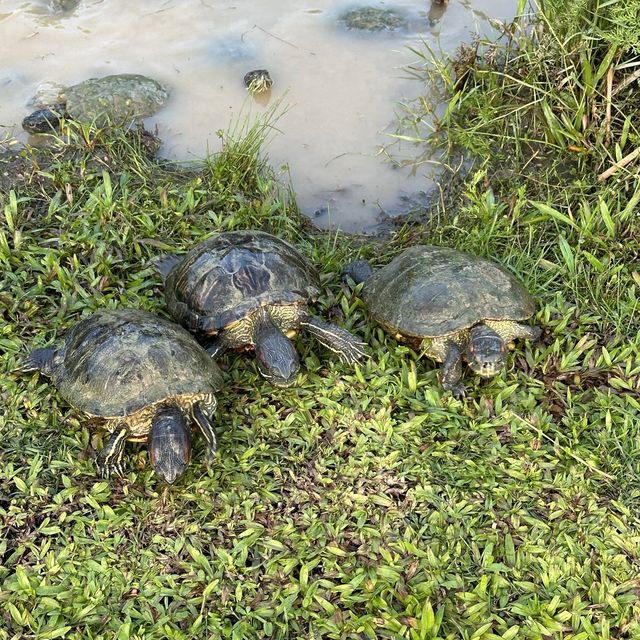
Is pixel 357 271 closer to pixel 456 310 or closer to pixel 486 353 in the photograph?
pixel 456 310

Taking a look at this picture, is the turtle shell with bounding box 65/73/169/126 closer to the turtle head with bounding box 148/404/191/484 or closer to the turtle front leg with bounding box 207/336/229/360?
the turtle front leg with bounding box 207/336/229/360

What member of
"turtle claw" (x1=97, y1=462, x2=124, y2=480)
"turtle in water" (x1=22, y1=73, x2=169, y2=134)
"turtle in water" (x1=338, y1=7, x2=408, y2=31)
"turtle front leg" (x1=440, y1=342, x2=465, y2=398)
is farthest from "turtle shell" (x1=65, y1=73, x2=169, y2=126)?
"turtle front leg" (x1=440, y1=342, x2=465, y2=398)

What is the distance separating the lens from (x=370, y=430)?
3.73m

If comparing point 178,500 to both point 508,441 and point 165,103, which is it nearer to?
point 508,441

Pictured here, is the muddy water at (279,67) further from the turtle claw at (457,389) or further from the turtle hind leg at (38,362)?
the turtle hind leg at (38,362)

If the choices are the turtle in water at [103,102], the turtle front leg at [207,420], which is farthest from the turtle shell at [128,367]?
the turtle in water at [103,102]

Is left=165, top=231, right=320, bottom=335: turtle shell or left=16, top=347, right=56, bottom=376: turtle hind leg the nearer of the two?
left=16, top=347, right=56, bottom=376: turtle hind leg

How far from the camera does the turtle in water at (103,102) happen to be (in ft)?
19.3

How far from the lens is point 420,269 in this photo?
4.20 meters

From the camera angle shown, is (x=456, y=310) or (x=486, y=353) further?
(x=456, y=310)

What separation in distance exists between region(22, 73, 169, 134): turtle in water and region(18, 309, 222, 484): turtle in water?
293 centimetres

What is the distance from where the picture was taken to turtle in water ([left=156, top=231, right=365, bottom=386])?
4.06m

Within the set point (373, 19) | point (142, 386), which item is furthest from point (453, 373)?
point (373, 19)

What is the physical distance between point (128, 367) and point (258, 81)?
393 centimetres
